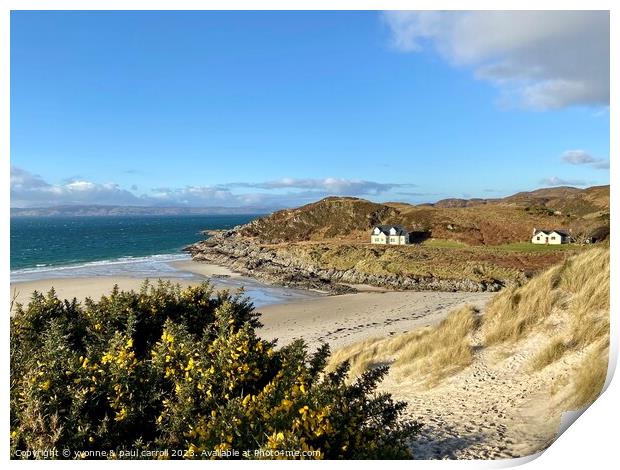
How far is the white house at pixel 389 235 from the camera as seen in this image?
1334 centimetres

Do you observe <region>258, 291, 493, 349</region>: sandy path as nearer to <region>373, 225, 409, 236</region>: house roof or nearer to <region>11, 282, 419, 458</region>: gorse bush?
<region>373, 225, 409, 236</region>: house roof

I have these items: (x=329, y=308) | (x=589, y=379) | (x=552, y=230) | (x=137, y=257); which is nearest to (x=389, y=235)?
(x=329, y=308)

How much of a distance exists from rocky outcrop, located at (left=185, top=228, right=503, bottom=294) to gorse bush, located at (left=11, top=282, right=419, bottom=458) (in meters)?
9.13

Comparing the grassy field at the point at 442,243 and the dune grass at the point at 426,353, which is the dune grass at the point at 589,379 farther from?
the grassy field at the point at 442,243

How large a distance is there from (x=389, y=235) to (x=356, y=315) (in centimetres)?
326

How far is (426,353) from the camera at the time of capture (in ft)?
19.8

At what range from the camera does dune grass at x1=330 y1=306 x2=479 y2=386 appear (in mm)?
5309

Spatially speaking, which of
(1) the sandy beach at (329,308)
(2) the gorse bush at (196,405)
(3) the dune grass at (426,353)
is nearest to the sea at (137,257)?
(1) the sandy beach at (329,308)

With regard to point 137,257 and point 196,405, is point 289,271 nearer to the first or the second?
point 137,257

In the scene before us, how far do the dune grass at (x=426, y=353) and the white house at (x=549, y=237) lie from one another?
413cm

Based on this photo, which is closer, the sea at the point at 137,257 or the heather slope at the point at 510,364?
the heather slope at the point at 510,364

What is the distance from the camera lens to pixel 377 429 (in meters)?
2.67

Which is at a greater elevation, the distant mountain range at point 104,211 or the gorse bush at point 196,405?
the distant mountain range at point 104,211
